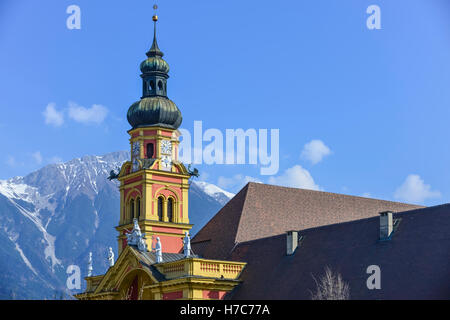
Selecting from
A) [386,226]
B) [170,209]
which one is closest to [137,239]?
[170,209]

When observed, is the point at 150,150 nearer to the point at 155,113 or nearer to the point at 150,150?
the point at 150,150

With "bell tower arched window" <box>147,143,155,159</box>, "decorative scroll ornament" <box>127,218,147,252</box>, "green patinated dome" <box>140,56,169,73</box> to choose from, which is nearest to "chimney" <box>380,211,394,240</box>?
"decorative scroll ornament" <box>127,218,147,252</box>

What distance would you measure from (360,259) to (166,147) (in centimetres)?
2212

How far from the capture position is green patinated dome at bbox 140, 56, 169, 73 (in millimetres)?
65375

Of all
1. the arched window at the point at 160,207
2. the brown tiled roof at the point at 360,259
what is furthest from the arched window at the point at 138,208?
the brown tiled roof at the point at 360,259

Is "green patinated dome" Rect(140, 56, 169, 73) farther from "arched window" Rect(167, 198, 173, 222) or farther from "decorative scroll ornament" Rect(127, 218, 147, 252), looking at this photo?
"decorative scroll ornament" Rect(127, 218, 147, 252)

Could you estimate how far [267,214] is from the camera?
194 ft

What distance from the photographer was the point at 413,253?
4306 centimetres

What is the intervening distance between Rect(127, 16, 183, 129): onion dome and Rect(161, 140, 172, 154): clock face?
115 cm

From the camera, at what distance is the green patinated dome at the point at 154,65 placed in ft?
214

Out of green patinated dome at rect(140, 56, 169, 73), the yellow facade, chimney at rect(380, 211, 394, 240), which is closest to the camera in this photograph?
chimney at rect(380, 211, 394, 240)

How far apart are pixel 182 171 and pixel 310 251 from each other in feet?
55.9
